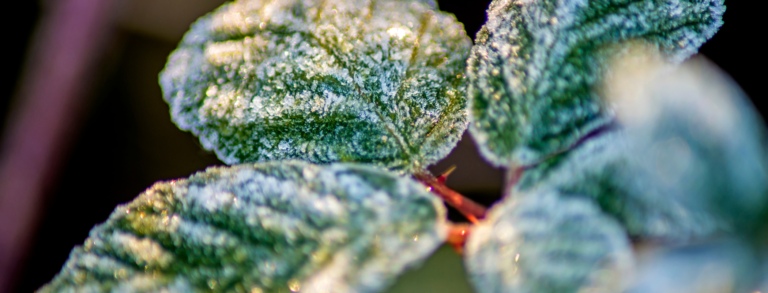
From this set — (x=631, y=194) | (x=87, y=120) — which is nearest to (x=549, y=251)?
(x=631, y=194)

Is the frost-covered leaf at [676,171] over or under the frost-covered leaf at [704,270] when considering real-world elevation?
over

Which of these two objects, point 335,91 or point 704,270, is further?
point 335,91

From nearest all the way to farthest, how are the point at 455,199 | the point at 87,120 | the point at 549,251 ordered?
the point at 549,251 < the point at 455,199 < the point at 87,120

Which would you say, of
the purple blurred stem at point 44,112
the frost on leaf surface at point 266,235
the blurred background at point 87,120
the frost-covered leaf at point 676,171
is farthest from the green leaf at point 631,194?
the purple blurred stem at point 44,112

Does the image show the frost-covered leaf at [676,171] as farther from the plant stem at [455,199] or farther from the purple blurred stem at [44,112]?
the purple blurred stem at [44,112]

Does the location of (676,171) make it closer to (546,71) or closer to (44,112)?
(546,71)

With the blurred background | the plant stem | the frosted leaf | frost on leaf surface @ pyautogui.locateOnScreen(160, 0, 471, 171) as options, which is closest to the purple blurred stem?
the blurred background

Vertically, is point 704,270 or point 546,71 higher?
point 546,71
